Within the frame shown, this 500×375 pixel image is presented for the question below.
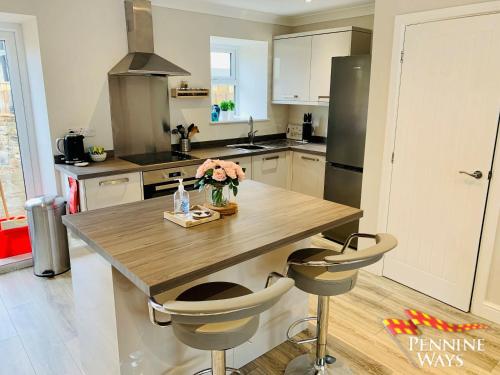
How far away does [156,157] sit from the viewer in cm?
385

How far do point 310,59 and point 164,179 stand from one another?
89.0 inches

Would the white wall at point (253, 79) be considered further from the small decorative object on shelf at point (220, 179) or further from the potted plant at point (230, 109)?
the small decorative object on shelf at point (220, 179)

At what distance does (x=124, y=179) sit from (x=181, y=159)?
0.64 metres

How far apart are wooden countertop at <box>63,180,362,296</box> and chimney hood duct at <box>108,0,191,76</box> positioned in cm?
166

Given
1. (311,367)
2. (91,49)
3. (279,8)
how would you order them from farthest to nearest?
1. (279,8)
2. (91,49)
3. (311,367)

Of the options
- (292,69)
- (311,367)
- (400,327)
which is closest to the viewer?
(311,367)

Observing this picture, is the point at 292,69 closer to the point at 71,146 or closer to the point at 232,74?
the point at 232,74

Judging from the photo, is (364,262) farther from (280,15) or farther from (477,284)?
(280,15)

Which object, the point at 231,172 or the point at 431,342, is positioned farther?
the point at 431,342

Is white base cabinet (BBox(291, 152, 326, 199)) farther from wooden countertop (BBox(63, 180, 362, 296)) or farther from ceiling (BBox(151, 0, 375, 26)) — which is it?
wooden countertop (BBox(63, 180, 362, 296))

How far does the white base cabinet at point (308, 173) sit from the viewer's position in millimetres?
4273

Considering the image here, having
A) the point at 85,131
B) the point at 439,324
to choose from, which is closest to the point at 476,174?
the point at 439,324

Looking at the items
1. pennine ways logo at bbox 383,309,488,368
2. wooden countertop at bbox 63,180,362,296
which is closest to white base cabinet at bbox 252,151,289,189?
wooden countertop at bbox 63,180,362,296

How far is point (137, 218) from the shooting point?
1.98m
